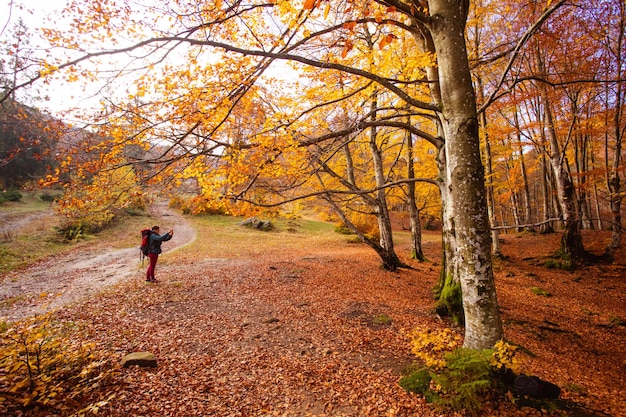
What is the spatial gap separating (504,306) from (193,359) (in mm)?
8072

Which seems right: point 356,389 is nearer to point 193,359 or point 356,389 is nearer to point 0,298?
point 193,359

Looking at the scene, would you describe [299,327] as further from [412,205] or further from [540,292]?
[412,205]

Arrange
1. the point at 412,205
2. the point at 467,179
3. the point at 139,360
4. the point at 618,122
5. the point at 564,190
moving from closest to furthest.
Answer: the point at 467,179 → the point at 139,360 → the point at 618,122 → the point at 564,190 → the point at 412,205

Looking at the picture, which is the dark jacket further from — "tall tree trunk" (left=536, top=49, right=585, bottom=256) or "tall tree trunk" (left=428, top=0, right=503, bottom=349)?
"tall tree trunk" (left=536, top=49, right=585, bottom=256)

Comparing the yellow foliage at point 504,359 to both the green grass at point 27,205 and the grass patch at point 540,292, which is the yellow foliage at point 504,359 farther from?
the green grass at point 27,205

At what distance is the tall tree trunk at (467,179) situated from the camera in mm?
3660

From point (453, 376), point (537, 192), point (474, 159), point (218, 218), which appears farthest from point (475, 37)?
point (537, 192)

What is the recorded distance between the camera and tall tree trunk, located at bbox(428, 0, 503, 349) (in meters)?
3.66

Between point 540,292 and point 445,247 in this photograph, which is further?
point 540,292

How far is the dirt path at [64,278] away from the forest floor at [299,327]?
0.25 feet

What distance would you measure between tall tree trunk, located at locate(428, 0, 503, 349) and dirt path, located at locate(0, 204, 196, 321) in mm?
6906

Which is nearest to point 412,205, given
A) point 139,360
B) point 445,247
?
point 445,247

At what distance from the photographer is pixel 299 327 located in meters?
6.27

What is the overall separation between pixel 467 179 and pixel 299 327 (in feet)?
15.0
